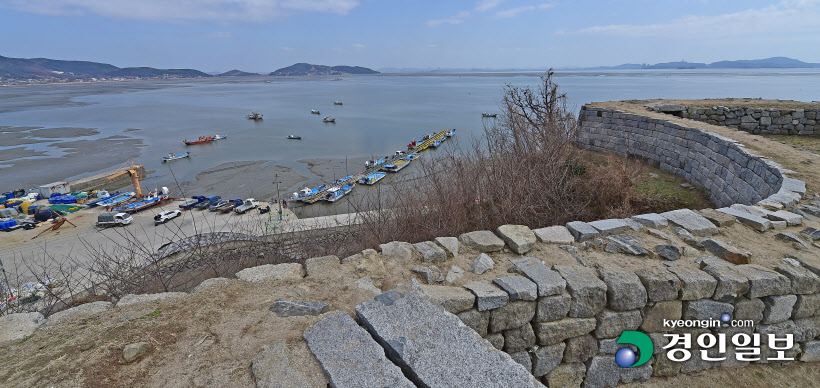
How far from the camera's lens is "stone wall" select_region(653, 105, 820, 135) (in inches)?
469

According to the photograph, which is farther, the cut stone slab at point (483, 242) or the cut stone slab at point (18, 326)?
the cut stone slab at point (483, 242)

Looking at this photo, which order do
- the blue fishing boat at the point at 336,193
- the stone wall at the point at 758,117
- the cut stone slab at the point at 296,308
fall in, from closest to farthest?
the cut stone slab at the point at 296,308, the stone wall at the point at 758,117, the blue fishing boat at the point at 336,193

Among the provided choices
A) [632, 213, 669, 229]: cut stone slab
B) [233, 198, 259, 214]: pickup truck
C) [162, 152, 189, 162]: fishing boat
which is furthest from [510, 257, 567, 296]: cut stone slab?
[162, 152, 189, 162]: fishing boat

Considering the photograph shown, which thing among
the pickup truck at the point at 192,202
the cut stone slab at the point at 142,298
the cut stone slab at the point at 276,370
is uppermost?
the cut stone slab at the point at 276,370

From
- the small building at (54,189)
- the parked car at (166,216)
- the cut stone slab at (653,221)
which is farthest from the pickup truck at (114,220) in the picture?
the cut stone slab at (653,221)

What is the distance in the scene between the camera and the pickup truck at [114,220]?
17656mm

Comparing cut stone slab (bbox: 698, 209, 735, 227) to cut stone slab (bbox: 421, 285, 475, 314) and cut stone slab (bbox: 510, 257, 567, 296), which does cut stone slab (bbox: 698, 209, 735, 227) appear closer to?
cut stone slab (bbox: 510, 257, 567, 296)

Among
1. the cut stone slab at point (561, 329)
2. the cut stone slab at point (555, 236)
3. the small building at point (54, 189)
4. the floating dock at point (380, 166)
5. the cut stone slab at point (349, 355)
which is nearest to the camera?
the cut stone slab at point (349, 355)

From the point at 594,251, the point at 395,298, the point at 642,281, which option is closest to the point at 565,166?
the point at 594,251

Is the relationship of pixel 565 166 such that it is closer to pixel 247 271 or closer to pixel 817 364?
pixel 817 364

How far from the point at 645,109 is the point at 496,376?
1423cm

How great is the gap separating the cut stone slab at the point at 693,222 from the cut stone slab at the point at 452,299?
10.6 feet

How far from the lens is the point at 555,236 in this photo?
4.55 meters

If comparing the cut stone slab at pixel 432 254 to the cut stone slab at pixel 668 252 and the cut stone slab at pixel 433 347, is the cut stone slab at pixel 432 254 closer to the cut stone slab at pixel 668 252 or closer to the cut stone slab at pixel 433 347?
the cut stone slab at pixel 433 347
